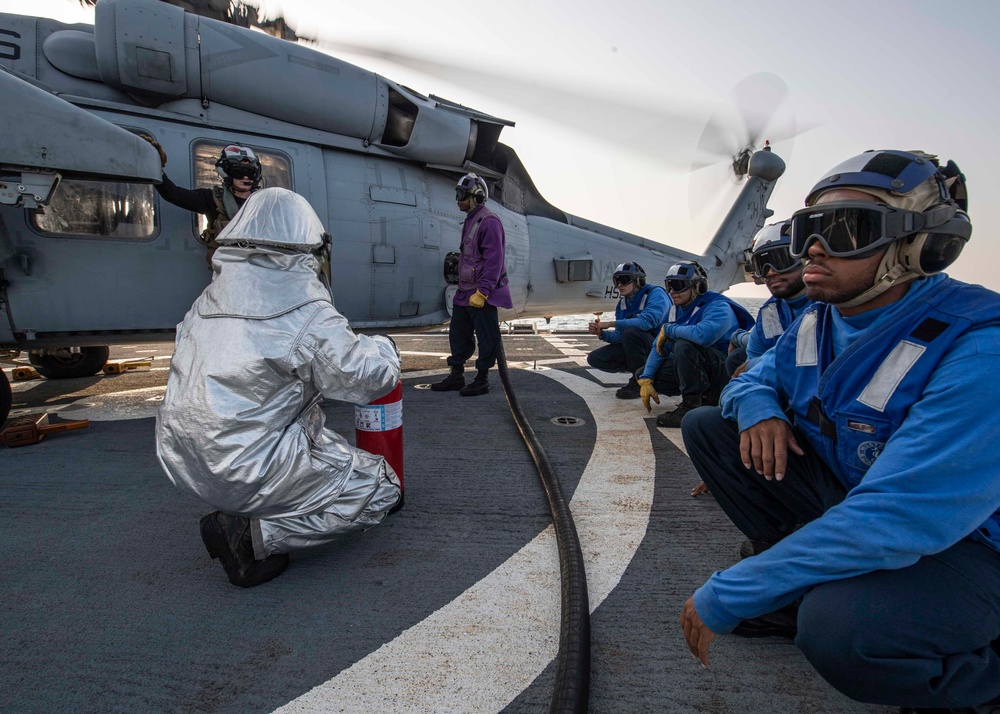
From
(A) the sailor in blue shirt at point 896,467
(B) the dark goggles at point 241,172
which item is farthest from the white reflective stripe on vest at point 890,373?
(B) the dark goggles at point 241,172

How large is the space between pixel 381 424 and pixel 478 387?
2745mm

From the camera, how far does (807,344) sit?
1.66 metres

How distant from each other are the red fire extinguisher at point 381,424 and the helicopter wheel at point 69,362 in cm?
493

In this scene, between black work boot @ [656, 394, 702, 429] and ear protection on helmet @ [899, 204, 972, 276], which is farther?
black work boot @ [656, 394, 702, 429]

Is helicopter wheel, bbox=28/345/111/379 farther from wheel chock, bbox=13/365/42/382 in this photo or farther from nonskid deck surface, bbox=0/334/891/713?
nonskid deck surface, bbox=0/334/891/713

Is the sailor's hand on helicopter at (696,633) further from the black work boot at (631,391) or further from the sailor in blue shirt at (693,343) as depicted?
the black work boot at (631,391)

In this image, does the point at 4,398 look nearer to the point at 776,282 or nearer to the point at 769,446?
the point at 769,446

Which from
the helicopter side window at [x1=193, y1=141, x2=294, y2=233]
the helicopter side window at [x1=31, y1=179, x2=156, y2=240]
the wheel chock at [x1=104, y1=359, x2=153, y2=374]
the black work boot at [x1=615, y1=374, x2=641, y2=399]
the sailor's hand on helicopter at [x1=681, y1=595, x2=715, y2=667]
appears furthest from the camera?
the wheel chock at [x1=104, y1=359, x2=153, y2=374]

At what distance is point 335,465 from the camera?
2.04 m

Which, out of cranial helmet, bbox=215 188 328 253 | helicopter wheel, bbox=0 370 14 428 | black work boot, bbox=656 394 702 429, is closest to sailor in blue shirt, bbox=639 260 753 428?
black work boot, bbox=656 394 702 429

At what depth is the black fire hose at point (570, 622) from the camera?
1298 millimetres

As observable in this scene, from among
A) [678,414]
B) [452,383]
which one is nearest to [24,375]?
[452,383]

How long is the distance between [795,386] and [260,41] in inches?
195

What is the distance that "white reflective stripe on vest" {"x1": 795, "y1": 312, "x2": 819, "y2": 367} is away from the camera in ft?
5.36
